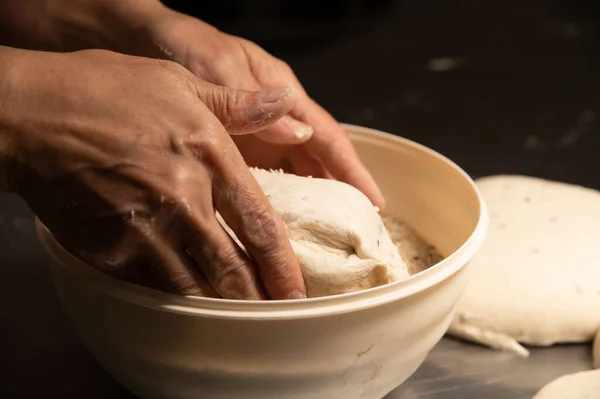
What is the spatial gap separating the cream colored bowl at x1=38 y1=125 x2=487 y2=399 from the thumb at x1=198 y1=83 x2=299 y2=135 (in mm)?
191

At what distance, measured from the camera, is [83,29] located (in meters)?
→ 0.99

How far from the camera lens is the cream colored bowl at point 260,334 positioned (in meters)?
0.64

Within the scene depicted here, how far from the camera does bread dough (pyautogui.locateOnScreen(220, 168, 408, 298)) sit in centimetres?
72

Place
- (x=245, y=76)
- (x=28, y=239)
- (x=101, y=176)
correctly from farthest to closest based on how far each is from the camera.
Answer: (x=28, y=239) < (x=245, y=76) < (x=101, y=176)

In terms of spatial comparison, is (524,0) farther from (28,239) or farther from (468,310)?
(28,239)

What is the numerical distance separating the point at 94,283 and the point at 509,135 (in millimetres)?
1224

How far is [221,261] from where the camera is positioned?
2.13 feet

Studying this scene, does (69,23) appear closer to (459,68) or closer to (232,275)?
(232,275)

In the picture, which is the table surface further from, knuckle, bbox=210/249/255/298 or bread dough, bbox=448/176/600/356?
knuckle, bbox=210/249/255/298

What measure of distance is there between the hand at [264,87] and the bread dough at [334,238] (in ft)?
0.53

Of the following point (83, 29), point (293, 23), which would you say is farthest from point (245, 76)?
point (293, 23)

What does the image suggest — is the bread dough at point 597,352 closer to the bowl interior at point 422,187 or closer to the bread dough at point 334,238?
the bowl interior at point 422,187

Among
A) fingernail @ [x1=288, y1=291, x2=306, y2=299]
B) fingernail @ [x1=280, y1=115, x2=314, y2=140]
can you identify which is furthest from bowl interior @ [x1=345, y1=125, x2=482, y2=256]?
fingernail @ [x1=288, y1=291, x2=306, y2=299]

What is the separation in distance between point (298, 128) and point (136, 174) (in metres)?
0.36
